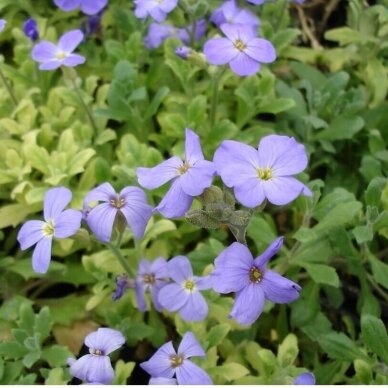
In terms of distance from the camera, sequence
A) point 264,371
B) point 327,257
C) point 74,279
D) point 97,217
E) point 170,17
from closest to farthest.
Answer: point 97,217, point 264,371, point 327,257, point 74,279, point 170,17

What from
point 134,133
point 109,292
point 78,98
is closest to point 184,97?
point 134,133

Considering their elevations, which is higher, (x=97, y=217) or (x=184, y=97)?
(x=97, y=217)

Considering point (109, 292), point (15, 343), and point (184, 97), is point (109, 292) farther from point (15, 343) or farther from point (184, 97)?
point (184, 97)

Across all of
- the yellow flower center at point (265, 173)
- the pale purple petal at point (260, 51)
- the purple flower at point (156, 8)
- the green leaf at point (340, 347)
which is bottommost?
the green leaf at point (340, 347)

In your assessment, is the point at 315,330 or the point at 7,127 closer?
the point at 315,330

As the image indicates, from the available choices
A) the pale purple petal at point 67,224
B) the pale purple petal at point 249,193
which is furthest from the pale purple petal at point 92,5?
the pale purple petal at point 249,193

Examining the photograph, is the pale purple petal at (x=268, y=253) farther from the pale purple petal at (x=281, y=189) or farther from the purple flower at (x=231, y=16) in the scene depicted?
the purple flower at (x=231, y=16)

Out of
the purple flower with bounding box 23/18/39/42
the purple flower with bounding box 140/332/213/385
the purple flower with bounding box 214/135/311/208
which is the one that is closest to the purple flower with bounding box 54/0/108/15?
the purple flower with bounding box 23/18/39/42
